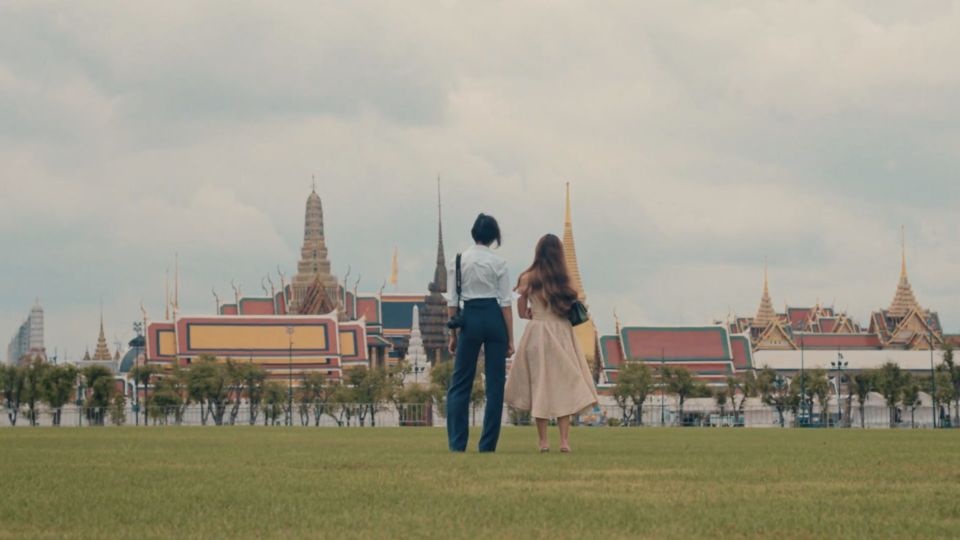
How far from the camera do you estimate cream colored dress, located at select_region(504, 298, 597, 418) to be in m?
10.0

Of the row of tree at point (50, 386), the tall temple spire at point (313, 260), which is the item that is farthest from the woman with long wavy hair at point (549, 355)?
the tall temple spire at point (313, 260)

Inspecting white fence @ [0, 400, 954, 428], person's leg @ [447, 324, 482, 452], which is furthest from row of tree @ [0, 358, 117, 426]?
person's leg @ [447, 324, 482, 452]

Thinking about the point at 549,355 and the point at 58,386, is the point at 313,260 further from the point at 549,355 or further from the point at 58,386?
the point at 549,355

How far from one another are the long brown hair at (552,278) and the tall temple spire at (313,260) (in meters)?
94.7

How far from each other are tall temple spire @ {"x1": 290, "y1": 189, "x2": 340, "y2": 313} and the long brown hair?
94.7 metres

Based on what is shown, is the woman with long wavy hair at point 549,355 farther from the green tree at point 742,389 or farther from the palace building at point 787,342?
the palace building at point 787,342

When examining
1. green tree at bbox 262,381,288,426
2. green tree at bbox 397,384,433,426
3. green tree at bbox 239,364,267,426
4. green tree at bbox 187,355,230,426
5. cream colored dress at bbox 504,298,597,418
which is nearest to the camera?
cream colored dress at bbox 504,298,597,418

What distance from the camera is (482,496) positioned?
6402 mm

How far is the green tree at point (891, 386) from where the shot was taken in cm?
6075

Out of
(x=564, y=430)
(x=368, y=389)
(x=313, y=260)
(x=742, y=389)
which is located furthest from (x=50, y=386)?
(x=313, y=260)

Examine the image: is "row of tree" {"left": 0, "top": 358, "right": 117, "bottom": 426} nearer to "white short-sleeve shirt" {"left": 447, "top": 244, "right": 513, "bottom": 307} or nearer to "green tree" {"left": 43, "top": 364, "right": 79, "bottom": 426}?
"green tree" {"left": 43, "top": 364, "right": 79, "bottom": 426}

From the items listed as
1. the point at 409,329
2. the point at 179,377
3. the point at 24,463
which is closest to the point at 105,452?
the point at 24,463

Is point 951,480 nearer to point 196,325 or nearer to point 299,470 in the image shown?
point 299,470

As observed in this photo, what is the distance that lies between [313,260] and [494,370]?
102m
